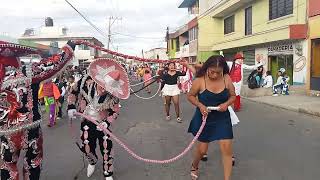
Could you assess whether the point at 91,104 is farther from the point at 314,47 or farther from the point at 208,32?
the point at 208,32

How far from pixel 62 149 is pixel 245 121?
5110 mm

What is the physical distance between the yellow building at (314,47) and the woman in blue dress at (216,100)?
1368 centimetres

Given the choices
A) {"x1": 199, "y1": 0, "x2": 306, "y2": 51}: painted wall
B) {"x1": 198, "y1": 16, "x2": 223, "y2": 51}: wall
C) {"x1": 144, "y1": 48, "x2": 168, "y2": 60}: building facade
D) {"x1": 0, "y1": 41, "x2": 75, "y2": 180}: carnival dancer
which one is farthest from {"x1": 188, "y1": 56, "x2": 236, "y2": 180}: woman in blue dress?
{"x1": 144, "y1": 48, "x2": 168, "y2": 60}: building facade

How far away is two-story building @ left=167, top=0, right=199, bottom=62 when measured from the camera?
4078 cm

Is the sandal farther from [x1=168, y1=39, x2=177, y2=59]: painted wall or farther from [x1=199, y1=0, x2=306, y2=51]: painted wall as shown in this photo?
[x1=168, y1=39, x2=177, y2=59]: painted wall

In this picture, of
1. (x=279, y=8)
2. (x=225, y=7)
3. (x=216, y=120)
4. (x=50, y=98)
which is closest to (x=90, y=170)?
(x=216, y=120)

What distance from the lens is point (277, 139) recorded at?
8.00m

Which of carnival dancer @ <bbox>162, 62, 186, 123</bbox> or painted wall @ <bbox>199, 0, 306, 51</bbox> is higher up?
painted wall @ <bbox>199, 0, 306, 51</bbox>

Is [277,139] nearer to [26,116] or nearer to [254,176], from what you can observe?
[254,176]

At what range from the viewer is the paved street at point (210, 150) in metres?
5.57

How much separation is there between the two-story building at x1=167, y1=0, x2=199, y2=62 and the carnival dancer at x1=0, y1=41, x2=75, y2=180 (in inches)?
1376

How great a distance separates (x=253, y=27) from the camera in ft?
87.0

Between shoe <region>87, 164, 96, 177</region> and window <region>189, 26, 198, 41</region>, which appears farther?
window <region>189, 26, 198, 41</region>

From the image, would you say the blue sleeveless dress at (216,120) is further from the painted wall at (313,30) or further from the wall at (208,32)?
the wall at (208,32)
